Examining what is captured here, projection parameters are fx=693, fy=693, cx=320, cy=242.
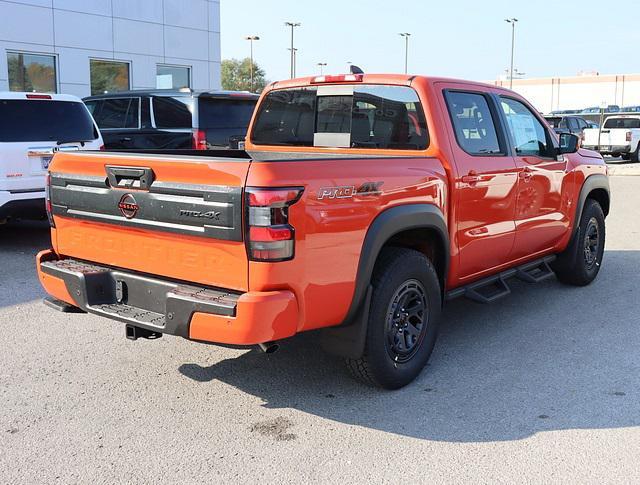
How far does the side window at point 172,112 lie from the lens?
1055 cm

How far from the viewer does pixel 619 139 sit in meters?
24.0

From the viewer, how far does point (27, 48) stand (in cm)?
1827

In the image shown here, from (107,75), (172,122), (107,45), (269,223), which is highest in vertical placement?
(107,45)

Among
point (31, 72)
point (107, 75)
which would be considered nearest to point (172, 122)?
point (31, 72)

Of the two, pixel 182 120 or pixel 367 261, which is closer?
pixel 367 261

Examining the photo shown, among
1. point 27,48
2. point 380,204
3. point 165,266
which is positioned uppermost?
point 27,48

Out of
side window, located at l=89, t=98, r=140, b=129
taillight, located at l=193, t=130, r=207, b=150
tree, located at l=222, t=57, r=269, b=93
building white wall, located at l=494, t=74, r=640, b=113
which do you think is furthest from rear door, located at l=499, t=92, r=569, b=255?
tree, located at l=222, t=57, r=269, b=93

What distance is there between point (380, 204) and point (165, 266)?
4.00 ft

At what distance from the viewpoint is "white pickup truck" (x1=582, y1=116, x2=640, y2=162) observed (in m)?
24.0

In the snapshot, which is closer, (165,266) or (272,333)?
(272,333)

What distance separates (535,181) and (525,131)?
1.41ft

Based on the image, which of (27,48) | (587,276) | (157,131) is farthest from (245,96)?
(27,48)

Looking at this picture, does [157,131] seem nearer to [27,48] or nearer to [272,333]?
[272,333]

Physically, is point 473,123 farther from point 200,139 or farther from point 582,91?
point 582,91
